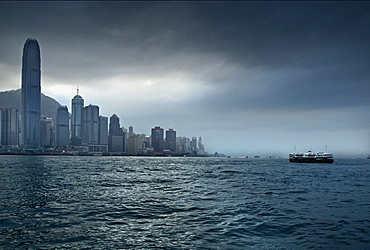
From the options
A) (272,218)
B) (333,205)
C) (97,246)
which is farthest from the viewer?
(333,205)

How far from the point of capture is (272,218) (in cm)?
2081

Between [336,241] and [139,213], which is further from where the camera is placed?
[139,213]

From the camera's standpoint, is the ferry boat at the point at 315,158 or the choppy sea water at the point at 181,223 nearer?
the choppy sea water at the point at 181,223

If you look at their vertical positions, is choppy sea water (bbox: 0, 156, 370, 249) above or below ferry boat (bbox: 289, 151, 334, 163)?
above

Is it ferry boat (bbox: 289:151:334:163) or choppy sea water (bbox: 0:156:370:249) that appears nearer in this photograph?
choppy sea water (bbox: 0:156:370:249)

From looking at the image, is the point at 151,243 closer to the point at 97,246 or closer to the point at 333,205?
the point at 97,246

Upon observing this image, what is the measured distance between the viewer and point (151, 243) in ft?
47.4

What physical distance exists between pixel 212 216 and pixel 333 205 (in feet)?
47.8

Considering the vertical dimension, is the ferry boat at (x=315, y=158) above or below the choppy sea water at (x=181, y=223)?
below

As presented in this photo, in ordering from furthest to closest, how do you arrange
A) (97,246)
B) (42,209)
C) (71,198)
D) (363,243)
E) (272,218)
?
(71,198), (42,209), (272,218), (363,243), (97,246)

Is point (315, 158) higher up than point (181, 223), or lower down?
lower down

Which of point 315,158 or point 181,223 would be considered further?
point 315,158

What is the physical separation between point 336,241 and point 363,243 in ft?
4.76

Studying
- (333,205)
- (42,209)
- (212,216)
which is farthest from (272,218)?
(42,209)
